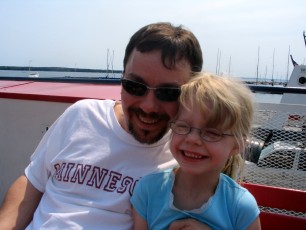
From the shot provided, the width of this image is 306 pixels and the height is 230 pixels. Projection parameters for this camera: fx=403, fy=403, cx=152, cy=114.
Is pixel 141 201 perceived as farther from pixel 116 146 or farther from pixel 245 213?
pixel 245 213

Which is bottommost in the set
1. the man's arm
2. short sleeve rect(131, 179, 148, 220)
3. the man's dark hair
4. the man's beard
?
the man's arm

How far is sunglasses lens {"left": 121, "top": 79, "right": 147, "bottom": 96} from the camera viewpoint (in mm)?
1918

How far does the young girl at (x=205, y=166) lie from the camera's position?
1651 millimetres

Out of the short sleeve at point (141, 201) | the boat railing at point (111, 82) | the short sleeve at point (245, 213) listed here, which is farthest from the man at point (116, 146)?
the boat railing at point (111, 82)

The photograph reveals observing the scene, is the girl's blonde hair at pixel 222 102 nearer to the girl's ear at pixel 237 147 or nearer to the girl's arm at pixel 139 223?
the girl's ear at pixel 237 147

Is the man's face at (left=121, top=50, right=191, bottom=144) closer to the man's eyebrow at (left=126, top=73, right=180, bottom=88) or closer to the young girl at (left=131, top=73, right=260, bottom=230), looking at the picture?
the man's eyebrow at (left=126, top=73, right=180, bottom=88)

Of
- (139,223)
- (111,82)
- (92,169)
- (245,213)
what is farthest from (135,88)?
(111,82)

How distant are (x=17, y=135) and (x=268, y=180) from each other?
1999mm

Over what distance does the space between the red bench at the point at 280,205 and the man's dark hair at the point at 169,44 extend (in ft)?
2.50

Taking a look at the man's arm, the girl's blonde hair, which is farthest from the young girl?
the man's arm

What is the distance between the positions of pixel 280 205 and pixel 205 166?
72cm

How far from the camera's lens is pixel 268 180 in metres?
2.54

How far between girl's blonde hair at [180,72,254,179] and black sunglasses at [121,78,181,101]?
3.7 inches

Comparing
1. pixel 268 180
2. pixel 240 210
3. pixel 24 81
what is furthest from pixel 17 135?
pixel 240 210
